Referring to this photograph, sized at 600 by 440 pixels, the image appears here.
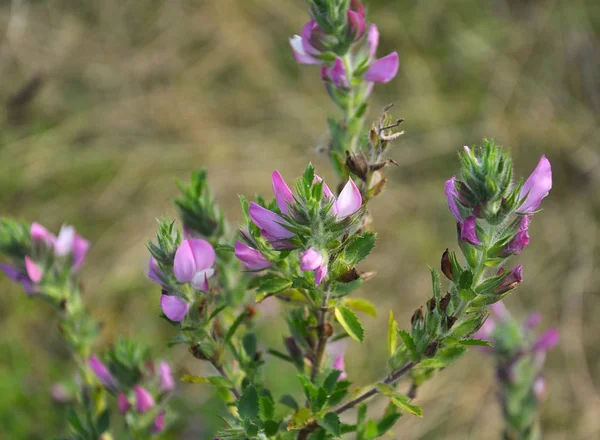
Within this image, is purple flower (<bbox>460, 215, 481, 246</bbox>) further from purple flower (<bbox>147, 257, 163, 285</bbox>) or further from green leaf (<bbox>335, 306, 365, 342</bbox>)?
purple flower (<bbox>147, 257, 163, 285</bbox>)

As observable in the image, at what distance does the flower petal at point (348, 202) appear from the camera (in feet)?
3.03

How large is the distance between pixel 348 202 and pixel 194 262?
10.7 inches

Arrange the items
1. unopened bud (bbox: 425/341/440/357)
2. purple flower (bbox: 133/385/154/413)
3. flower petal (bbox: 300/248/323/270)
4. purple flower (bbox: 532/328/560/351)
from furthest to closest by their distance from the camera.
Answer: purple flower (bbox: 532/328/560/351) → purple flower (bbox: 133/385/154/413) → unopened bud (bbox: 425/341/440/357) → flower petal (bbox: 300/248/323/270)

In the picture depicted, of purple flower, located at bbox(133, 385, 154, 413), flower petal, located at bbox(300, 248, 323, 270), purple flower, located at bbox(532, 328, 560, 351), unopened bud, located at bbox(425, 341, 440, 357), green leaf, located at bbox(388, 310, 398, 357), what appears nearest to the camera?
flower petal, located at bbox(300, 248, 323, 270)

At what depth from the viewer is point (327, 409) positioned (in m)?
1.06

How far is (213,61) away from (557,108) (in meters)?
2.60

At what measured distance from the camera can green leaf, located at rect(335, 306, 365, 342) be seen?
3.35ft

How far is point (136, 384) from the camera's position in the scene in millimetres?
1354

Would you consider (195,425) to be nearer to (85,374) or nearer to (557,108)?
(85,374)

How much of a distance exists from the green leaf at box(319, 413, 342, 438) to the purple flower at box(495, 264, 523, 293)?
0.34 meters

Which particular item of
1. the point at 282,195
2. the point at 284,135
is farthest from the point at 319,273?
the point at 284,135

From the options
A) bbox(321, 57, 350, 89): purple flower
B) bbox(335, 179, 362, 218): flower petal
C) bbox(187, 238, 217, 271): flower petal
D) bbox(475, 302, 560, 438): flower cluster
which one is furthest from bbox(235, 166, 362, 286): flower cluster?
bbox(475, 302, 560, 438): flower cluster

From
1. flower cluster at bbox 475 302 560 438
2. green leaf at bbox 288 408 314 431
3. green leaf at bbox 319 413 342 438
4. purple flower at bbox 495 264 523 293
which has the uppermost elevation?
purple flower at bbox 495 264 523 293

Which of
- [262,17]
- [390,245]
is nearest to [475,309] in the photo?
[390,245]
